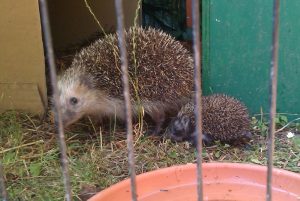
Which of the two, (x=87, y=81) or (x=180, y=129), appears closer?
(x=180, y=129)

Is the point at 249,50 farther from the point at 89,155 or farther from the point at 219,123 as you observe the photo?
the point at 89,155

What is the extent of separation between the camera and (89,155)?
364cm

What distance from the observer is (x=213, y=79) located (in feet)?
13.5

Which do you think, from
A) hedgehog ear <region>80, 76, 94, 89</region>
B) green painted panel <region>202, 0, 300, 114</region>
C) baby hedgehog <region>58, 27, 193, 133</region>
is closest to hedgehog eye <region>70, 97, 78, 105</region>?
baby hedgehog <region>58, 27, 193, 133</region>

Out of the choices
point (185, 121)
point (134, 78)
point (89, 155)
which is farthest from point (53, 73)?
point (185, 121)

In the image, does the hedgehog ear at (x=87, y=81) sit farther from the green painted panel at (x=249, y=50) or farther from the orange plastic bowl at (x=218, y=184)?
the orange plastic bowl at (x=218, y=184)

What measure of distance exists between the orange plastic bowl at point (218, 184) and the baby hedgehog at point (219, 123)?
811mm

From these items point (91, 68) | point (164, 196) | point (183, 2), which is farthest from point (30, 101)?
point (183, 2)

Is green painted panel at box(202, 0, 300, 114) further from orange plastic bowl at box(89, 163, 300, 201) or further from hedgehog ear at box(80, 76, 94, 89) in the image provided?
orange plastic bowl at box(89, 163, 300, 201)

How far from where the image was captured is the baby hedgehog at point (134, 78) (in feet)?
12.6


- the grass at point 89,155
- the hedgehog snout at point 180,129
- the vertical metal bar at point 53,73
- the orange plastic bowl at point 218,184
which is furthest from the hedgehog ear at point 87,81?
the vertical metal bar at point 53,73

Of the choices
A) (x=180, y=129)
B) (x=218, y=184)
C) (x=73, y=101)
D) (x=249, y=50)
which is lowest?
(x=218, y=184)

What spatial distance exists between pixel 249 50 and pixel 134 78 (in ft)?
3.05

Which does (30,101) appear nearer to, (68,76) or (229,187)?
(68,76)
